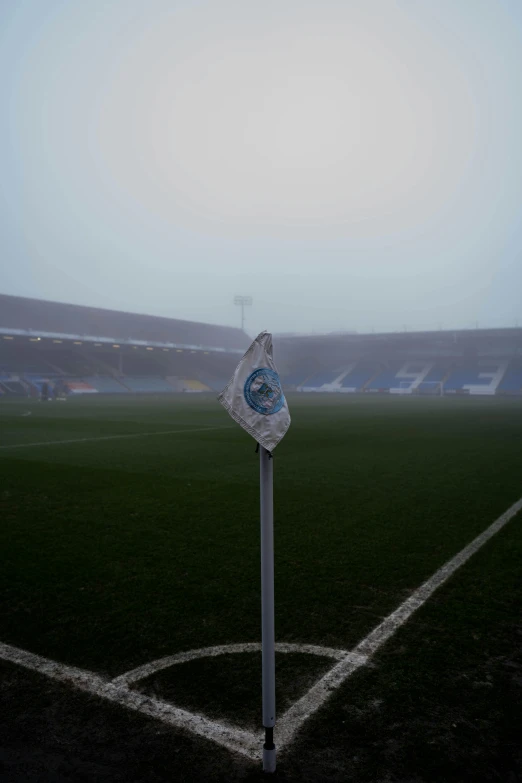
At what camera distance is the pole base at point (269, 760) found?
2.33 m

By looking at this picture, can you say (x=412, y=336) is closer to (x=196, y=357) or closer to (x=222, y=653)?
(x=196, y=357)

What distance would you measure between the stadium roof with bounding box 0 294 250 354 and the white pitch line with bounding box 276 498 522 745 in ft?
161

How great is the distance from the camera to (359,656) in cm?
329

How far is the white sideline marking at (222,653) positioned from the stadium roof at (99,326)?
49.2 meters

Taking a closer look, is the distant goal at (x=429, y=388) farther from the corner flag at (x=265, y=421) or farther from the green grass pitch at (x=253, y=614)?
the corner flag at (x=265, y=421)

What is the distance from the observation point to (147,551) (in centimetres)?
525

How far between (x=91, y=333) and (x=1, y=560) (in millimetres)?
61129

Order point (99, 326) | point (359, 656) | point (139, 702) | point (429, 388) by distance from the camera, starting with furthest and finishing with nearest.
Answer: point (99, 326) → point (429, 388) → point (359, 656) → point (139, 702)

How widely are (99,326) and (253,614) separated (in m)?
63.0

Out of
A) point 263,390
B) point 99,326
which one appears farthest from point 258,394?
point 99,326

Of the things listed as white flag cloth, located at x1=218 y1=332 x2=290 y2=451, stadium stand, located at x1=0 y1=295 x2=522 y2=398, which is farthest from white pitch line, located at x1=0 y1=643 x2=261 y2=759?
stadium stand, located at x1=0 y1=295 x2=522 y2=398

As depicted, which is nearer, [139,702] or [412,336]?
[139,702]

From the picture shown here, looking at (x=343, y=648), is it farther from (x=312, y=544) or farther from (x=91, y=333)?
(x=91, y=333)

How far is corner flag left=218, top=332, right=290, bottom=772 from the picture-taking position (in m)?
2.35
